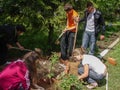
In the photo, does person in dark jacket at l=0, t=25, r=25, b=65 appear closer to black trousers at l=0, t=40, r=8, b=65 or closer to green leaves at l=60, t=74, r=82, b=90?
black trousers at l=0, t=40, r=8, b=65

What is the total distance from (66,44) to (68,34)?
13.9 inches

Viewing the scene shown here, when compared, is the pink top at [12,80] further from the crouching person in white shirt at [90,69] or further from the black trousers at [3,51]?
the black trousers at [3,51]

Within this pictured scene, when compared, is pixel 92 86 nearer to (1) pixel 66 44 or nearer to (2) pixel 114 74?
(2) pixel 114 74

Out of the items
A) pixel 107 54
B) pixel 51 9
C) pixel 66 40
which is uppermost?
pixel 51 9

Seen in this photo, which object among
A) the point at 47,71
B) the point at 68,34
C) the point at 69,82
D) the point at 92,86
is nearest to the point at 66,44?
the point at 68,34

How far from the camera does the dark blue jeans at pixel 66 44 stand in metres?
10.9

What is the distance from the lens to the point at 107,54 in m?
12.2

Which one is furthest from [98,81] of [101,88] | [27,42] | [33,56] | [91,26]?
[27,42]

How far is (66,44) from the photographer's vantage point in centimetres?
1110

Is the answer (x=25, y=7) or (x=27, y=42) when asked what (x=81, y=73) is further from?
(x=27, y=42)

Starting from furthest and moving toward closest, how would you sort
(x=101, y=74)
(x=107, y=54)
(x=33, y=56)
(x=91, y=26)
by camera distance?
(x=107, y=54), (x=91, y=26), (x=101, y=74), (x=33, y=56)

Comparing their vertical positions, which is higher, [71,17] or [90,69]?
[71,17]

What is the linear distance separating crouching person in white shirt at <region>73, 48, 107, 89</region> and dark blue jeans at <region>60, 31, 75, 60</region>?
217cm

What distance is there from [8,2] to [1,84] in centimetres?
605
